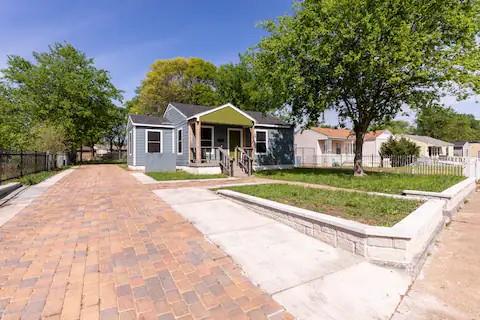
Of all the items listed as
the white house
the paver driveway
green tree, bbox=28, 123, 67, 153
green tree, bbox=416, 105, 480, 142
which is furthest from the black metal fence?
green tree, bbox=416, 105, 480, 142

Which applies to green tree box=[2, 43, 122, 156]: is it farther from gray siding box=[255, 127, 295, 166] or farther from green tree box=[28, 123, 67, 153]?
gray siding box=[255, 127, 295, 166]

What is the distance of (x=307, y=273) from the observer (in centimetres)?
290

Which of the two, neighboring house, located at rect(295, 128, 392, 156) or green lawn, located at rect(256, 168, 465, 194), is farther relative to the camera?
neighboring house, located at rect(295, 128, 392, 156)

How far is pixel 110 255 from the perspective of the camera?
3355mm

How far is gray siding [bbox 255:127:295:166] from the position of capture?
58.7 feet

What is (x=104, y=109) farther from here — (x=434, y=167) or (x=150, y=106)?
(x=434, y=167)

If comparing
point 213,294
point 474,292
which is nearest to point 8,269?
point 213,294

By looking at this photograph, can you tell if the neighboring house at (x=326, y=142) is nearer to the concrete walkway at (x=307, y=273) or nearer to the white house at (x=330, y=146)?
the white house at (x=330, y=146)

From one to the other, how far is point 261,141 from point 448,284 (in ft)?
50.0

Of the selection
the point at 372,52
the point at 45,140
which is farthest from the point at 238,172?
the point at 45,140

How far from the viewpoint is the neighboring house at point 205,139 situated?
1498cm

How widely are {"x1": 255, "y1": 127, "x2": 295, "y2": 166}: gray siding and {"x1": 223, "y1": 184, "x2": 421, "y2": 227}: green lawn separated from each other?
1086 cm

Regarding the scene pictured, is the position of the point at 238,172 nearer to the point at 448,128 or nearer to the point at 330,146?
the point at 330,146

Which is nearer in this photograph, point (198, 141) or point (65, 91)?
point (198, 141)
